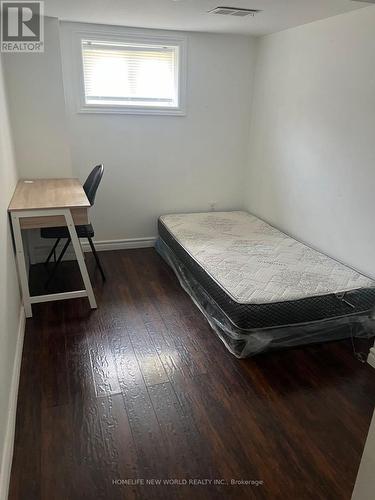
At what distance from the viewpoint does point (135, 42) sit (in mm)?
3305

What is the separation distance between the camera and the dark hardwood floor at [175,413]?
1.50 m

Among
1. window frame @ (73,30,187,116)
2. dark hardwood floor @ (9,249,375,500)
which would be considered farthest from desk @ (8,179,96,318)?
window frame @ (73,30,187,116)

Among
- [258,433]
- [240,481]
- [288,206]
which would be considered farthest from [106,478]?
[288,206]

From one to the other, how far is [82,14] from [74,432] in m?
2.86

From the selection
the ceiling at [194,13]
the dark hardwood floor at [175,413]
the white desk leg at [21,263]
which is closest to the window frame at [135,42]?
the ceiling at [194,13]

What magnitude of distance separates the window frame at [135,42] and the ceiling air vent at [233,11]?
903 millimetres

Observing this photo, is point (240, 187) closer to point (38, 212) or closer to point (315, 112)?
point (315, 112)

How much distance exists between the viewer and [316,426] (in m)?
1.78

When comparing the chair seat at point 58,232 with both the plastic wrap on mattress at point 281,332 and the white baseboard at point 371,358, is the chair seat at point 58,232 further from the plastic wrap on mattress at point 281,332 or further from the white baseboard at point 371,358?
the white baseboard at point 371,358

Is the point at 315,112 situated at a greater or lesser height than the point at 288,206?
greater

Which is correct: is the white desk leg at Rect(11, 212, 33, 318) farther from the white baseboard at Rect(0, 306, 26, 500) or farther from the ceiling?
the ceiling

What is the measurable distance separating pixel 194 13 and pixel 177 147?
1.32 metres

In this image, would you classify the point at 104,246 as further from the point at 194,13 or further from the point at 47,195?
the point at 194,13

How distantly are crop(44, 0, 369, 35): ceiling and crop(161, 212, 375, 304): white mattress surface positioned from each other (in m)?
1.71
